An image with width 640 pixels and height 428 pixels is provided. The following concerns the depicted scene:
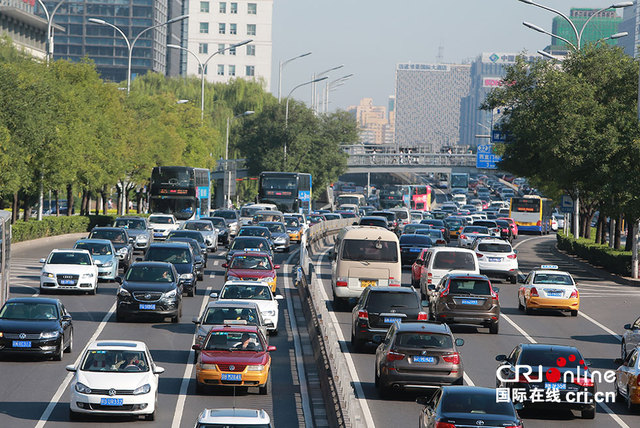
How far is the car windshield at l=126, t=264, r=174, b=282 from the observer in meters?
30.3

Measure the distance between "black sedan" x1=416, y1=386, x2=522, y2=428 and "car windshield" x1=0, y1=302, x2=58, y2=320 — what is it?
36.6 feet

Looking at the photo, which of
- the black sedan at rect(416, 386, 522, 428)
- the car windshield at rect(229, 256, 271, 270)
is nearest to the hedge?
the car windshield at rect(229, 256, 271, 270)

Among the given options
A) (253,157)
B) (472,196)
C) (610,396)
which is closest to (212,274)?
(610,396)

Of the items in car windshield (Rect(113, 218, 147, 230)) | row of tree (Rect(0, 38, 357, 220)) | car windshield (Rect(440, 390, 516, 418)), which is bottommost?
car windshield (Rect(113, 218, 147, 230))

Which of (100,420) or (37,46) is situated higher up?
(37,46)

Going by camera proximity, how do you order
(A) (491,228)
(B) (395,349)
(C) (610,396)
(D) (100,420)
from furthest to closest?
(A) (491,228) → (C) (610,396) → (B) (395,349) → (D) (100,420)

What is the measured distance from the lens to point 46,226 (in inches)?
2344

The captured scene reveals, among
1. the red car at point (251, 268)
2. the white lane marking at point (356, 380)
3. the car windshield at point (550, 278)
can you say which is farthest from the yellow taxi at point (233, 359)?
the car windshield at point (550, 278)

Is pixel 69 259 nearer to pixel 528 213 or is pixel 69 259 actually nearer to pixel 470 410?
pixel 470 410

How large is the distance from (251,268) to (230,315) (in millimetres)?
12229

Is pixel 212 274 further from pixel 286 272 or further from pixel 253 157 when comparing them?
pixel 253 157

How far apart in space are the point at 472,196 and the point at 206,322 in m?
164

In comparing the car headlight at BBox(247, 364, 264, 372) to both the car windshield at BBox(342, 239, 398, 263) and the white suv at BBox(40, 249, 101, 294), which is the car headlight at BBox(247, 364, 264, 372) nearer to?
the car windshield at BBox(342, 239, 398, 263)

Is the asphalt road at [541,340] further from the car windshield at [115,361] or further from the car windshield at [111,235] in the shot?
the car windshield at [111,235]
